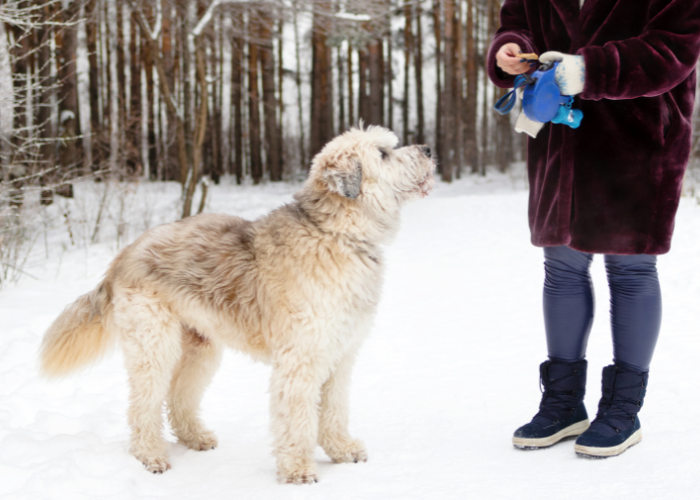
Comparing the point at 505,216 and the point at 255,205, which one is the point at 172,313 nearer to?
the point at 505,216

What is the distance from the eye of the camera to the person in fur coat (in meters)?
2.38

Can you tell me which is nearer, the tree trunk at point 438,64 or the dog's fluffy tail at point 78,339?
the dog's fluffy tail at point 78,339

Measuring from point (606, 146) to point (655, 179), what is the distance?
0.25 m

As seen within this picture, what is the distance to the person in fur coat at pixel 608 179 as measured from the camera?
238 cm

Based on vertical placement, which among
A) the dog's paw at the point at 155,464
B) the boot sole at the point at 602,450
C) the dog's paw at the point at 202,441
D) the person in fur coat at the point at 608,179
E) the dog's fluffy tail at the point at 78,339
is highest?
the person in fur coat at the point at 608,179

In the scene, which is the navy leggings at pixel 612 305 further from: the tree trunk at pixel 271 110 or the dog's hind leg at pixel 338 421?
the tree trunk at pixel 271 110

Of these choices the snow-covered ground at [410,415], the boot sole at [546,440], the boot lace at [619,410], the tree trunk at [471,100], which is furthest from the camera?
the tree trunk at [471,100]

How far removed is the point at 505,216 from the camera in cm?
1109

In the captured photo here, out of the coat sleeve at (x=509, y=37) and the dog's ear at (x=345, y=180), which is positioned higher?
the coat sleeve at (x=509, y=37)

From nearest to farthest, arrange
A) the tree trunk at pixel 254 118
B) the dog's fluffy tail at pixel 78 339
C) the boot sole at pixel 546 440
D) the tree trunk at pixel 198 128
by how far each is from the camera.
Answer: the boot sole at pixel 546 440 < the dog's fluffy tail at pixel 78 339 < the tree trunk at pixel 198 128 < the tree trunk at pixel 254 118

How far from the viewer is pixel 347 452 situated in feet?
9.32

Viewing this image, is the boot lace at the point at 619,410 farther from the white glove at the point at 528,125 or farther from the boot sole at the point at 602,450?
the white glove at the point at 528,125

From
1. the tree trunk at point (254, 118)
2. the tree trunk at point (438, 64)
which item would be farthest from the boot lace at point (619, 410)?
the tree trunk at point (254, 118)

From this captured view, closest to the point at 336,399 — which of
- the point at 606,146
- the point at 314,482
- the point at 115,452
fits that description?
the point at 314,482
